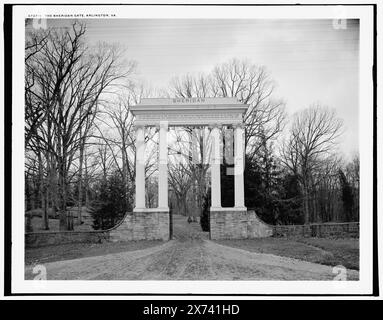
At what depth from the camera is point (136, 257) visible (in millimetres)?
7539

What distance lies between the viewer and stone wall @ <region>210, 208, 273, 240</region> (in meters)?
10.5

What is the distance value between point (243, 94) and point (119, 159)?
223 inches

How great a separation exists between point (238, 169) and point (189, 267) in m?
5.00

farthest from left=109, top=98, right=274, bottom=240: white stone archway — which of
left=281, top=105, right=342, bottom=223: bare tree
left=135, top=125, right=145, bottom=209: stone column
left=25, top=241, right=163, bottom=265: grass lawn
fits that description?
left=281, top=105, right=342, bottom=223: bare tree

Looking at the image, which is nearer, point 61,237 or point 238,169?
point 61,237

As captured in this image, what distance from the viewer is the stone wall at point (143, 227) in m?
10.4

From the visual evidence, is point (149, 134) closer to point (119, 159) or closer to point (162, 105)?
point (119, 159)

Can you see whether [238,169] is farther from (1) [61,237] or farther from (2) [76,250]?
(1) [61,237]

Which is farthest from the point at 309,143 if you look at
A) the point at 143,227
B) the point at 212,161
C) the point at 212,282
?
the point at 212,282

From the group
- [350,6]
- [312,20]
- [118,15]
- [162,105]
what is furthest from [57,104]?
[350,6]

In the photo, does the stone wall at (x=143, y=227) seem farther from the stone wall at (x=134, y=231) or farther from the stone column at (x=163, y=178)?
the stone column at (x=163, y=178)

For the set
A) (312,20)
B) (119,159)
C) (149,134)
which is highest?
(312,20)

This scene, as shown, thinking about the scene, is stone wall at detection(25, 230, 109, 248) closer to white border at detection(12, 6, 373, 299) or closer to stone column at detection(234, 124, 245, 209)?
white border at detection(12, 6, 373, 299)

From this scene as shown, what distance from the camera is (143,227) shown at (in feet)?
34.8
